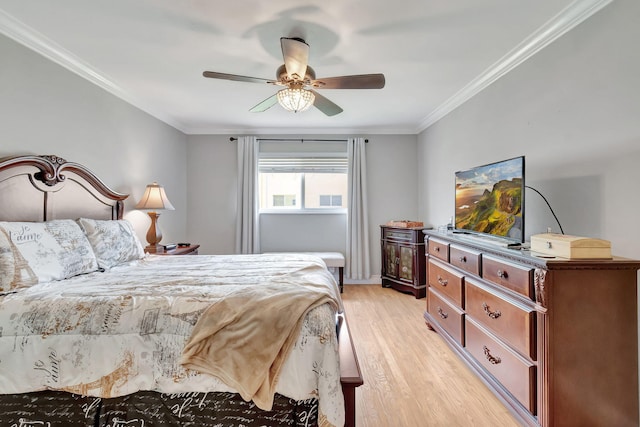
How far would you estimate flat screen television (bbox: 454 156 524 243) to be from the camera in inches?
73.3

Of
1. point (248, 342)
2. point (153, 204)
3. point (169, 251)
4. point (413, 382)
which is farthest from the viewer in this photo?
point (169, 251)

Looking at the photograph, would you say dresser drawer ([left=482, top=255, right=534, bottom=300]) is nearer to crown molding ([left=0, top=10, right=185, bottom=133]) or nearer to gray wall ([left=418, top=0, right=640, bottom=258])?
gray wall ([left=418, top=0, right=640, bottom=258])

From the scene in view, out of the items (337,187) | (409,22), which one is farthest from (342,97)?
(337,187)

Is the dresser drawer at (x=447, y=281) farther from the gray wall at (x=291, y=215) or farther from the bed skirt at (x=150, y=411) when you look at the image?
the gray wall at (x=291, y=215)

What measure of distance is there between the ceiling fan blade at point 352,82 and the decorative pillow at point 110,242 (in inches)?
81.4

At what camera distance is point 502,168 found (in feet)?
6.59

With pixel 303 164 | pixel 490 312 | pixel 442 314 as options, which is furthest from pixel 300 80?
pixel 303 164

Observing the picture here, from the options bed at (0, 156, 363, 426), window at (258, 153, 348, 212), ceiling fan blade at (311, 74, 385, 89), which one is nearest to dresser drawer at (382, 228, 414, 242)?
window at (258, 153, 348, 212)

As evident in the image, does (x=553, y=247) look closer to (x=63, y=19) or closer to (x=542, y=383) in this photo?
(x=542, y=383)

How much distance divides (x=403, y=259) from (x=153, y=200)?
10.9 ft

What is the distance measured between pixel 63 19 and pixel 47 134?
2.92 ft

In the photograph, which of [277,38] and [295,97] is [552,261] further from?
[277,38]

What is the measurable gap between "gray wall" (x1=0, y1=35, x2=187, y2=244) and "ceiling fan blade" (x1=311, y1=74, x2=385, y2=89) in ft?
7.05

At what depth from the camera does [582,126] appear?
183 centimetres
